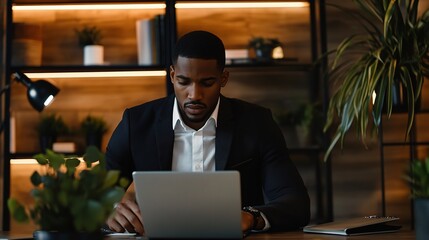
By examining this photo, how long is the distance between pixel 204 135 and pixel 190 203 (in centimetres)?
111

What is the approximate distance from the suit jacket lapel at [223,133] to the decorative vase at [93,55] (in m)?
1.57

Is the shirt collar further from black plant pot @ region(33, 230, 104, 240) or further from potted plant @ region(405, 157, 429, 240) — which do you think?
black plant pot @ region(33, 230, 104, 240)

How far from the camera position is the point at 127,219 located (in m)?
2.35

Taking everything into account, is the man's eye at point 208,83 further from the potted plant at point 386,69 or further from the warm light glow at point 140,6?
the warm light glow at point 140,6

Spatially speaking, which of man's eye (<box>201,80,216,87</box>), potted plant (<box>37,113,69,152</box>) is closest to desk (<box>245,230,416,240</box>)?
man's eye (<box>201,80,216,87</box>)

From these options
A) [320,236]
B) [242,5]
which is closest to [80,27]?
[242,5]

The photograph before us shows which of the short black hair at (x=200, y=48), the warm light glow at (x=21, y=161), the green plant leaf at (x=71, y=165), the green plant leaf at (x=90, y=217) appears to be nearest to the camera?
the green plant leaf at (x=90, y=217)

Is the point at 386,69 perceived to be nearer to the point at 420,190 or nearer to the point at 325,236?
the point at 325,236

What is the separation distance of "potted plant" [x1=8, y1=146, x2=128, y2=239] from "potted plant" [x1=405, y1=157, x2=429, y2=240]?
63cm

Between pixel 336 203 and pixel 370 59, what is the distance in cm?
97

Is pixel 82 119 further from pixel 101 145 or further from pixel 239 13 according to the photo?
pixel 239 13

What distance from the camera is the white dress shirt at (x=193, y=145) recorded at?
2924 millimetres

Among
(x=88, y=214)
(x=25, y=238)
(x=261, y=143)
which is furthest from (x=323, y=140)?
(x=88, y=214)

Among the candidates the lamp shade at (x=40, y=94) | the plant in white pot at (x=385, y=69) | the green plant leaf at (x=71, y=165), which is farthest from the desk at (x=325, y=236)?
the plant in white pot at (x=385, y=69)
